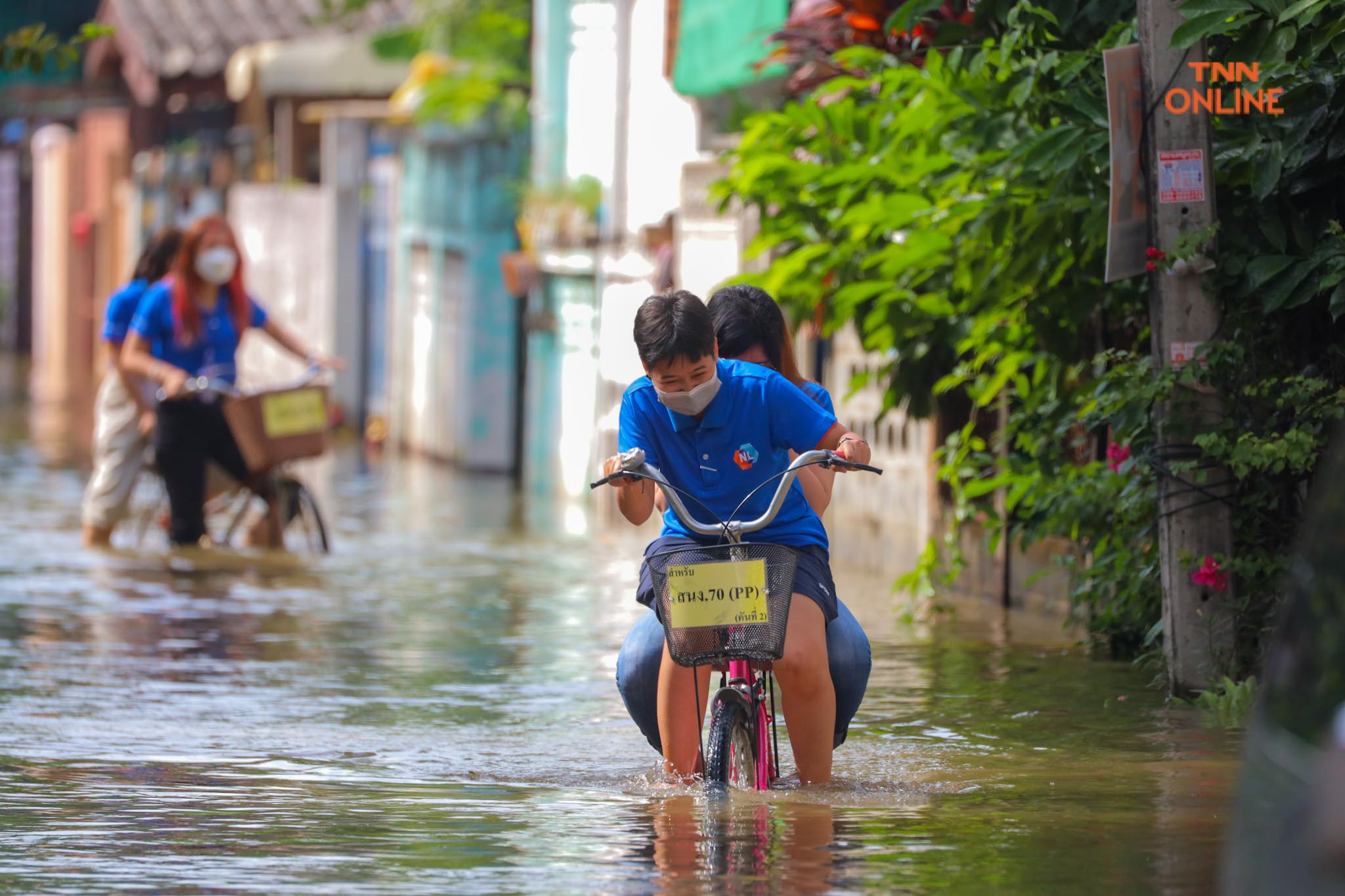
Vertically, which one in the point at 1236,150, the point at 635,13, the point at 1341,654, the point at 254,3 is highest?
the point at 254,3

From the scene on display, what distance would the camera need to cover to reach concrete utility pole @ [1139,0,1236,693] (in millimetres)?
7871

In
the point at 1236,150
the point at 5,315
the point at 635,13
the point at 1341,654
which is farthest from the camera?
the point at 5,315

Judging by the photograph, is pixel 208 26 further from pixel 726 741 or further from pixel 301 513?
pixel 726 741

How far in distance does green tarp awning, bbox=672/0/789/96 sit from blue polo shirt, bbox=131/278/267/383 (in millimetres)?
3217

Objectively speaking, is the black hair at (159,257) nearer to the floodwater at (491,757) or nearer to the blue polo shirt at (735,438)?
the floodwater at (491,757)

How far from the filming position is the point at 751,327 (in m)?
6.89

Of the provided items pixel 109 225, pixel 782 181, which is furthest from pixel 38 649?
pixel 109 225

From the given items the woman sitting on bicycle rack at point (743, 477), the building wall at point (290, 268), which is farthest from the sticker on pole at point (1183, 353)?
the building wall at point (290, 268)

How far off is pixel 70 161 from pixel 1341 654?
37.9 metres

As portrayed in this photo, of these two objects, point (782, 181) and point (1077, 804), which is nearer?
point (1077, 804)

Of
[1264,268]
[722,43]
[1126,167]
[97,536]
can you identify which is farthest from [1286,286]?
[97,536]

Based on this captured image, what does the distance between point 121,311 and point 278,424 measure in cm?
108

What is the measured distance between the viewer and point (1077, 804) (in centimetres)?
652

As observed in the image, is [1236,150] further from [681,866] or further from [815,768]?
[681,866]
